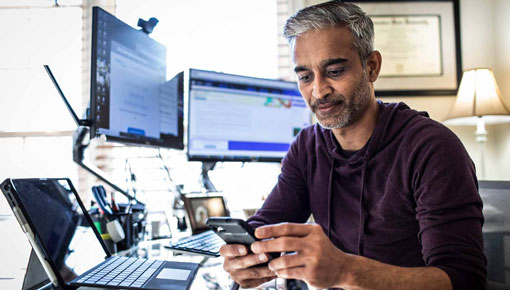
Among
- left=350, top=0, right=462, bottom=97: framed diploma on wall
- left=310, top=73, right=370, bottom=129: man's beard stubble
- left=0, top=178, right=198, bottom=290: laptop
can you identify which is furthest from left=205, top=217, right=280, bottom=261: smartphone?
left=350, top=0, right=462, bottom=97: framed diploma on wall

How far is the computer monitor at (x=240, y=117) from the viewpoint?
1.63 m

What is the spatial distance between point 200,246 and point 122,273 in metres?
0.35

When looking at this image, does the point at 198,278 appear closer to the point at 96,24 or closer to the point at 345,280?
the point at 345,280

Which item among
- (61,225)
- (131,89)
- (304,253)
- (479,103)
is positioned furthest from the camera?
(479,103)

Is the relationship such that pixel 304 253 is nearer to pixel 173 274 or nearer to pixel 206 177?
pixel 173 274

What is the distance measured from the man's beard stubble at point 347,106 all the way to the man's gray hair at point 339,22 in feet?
0.26

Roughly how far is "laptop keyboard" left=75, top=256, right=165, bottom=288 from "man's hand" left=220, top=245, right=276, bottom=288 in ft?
0.51

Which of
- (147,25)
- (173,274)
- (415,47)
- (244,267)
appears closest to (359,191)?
(244,267)

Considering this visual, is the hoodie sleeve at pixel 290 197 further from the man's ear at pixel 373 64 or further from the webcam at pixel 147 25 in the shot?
the webcam at pixel 147 25

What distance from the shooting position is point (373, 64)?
1167 millimetres

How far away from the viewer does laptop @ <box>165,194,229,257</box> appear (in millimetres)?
1113

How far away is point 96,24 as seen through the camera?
3.80 ft

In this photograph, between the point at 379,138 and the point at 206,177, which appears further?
the point at 206,177

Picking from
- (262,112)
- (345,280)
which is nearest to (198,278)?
(345,280)
